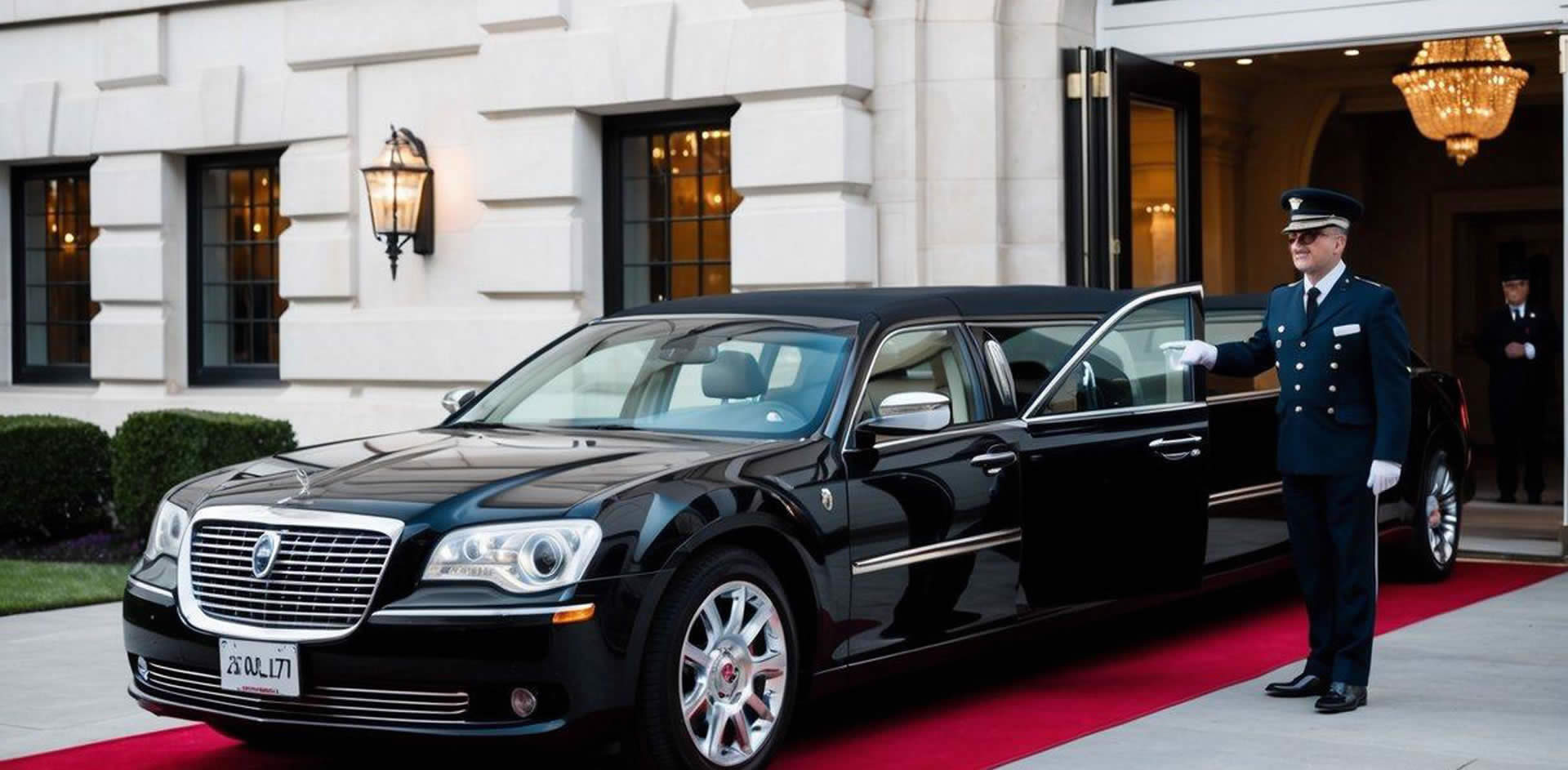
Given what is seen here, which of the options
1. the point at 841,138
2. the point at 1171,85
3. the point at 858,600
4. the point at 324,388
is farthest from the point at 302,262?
the point at 858,600

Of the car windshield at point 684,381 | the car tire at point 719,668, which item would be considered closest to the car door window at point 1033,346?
the car windshield at point 684,381

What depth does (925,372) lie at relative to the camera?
7.05m

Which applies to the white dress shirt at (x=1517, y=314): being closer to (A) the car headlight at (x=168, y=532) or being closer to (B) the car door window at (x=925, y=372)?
(B) the car door window at (x=925, y=372)

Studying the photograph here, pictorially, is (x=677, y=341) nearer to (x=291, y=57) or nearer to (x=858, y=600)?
(x=858, y=600)

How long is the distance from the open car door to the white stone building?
4.29 metres

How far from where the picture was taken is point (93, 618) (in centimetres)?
1002

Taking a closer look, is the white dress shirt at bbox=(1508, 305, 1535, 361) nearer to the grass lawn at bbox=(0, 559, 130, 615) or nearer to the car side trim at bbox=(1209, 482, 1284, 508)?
the car side trim at bbox=(1209, 482, 1284, 508)

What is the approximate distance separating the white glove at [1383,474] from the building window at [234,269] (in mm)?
10776

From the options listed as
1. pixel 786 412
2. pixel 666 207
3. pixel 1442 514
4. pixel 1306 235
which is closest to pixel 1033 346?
pixel 1306 235

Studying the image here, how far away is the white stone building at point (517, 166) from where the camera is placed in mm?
12453

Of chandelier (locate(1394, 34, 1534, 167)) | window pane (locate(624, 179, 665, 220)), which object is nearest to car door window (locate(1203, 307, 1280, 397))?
window pane (locate(624, 179, 665, 220))

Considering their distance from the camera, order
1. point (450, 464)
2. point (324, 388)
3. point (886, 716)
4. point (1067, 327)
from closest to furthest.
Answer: point (450, 464), point (886, 716), point (1067, 327), point (324, 388)

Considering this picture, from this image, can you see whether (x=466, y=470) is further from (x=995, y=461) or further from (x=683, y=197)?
(x=683, y=197)

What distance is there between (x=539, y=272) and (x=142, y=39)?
440cm
